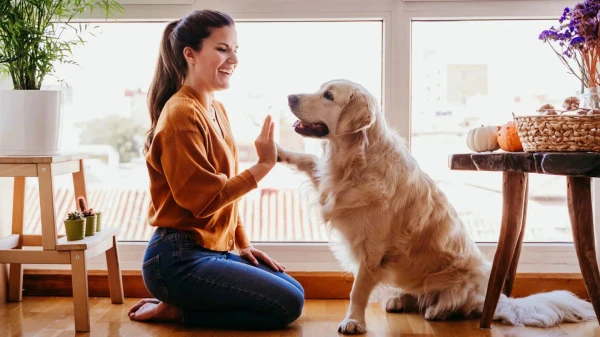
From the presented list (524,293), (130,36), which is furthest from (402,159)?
(130,36)

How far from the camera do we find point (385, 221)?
2324mm

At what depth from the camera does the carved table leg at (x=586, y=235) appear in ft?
6.50

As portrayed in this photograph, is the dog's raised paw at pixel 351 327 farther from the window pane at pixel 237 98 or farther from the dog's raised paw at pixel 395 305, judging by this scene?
the window pane at pixel 237 98

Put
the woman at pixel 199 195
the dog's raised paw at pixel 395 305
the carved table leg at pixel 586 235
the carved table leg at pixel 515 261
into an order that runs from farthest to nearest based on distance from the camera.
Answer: the dog's raised paw at pixel 395 305, the carved table leg at pixel 515 261, the woman at pixel 199 195, the carved table leg at pixel 586 235

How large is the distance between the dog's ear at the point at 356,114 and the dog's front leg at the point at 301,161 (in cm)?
26

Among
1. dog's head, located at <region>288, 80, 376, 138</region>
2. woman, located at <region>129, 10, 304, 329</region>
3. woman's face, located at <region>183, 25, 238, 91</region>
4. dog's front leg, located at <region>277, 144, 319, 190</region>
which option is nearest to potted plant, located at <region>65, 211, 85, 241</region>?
woman, located at <region>129, 10, 304, 329</region>

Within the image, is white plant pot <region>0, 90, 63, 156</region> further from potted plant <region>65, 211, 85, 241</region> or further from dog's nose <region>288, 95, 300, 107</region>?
dog's nose <region>288, 95, 300, 107</region>

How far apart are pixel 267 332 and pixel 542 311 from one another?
1.05 metres

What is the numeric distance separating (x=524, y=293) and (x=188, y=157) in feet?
5.39

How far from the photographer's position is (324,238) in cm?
299

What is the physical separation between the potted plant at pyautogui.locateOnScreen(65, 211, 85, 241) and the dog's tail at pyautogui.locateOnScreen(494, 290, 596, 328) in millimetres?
1603

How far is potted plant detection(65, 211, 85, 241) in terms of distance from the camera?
236cm

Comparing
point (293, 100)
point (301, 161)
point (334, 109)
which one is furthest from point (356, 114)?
point (301, 161)

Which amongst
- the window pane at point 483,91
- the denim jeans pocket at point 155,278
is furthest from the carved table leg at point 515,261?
the denim jeans pocket at point 155,278
